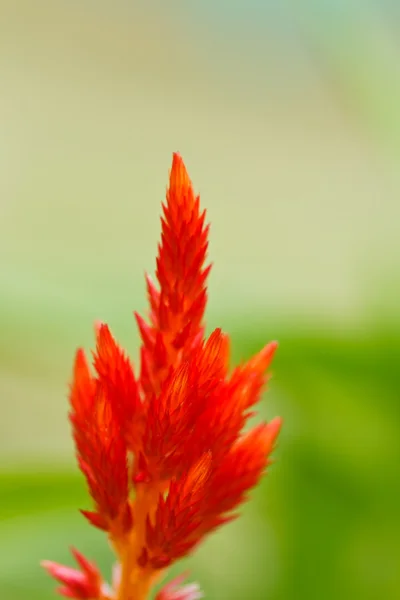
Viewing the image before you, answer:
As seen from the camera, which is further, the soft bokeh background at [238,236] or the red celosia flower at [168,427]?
the soft bokeh background at [238,236]

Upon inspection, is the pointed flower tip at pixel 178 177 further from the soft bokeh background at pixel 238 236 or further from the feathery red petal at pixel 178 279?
the soft bokeh background at pixel 238 236

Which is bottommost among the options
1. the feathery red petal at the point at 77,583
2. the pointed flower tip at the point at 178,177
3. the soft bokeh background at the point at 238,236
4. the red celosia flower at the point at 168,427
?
the feathery red petal at the point at 77,583

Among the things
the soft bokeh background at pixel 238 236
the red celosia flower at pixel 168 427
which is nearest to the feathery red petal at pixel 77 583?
the red celosia flower at pixel 168 427

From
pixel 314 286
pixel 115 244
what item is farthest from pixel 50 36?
pixel 314 286

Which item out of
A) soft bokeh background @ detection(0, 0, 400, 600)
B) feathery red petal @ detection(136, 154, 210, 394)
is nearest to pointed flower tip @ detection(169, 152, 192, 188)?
feathery red petal @ detection(136, 154, 210, 394)

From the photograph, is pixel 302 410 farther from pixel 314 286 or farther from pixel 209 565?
pixel 314 286

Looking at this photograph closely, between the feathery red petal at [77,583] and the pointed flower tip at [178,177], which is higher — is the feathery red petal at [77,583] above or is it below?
below
